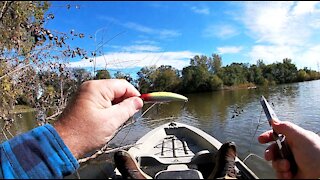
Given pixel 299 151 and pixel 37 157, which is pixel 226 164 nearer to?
pixel 299 151

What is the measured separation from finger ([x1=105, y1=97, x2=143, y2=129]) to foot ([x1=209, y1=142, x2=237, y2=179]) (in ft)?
2.03

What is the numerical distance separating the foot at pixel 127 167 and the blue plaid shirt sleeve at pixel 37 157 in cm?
42

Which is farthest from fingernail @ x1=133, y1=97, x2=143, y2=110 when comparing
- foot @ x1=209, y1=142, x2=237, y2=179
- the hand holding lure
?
the hand holding lure

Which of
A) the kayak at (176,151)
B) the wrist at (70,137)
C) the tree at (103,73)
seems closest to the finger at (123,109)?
the wrist at (70,137)

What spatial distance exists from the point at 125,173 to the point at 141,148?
157 inches

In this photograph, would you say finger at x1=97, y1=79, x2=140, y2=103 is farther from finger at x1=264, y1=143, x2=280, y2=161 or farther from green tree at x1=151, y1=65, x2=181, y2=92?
green tree at x1=151, y1=65, x2=181, y2=92

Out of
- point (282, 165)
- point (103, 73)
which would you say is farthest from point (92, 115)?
point (103, 73)

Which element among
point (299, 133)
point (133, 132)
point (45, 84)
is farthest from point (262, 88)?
point (299, 133)

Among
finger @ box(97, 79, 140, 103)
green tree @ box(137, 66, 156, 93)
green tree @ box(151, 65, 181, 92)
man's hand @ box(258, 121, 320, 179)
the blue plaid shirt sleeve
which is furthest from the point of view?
green tree @ box(151, 65, 181, 92)

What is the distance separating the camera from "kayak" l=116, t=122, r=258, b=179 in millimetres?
3618

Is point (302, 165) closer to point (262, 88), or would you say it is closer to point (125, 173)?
point (125, 173)

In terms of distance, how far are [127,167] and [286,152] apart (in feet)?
3.08

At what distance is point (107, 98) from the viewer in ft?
5.67

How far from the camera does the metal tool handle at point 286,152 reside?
4.66 ft
